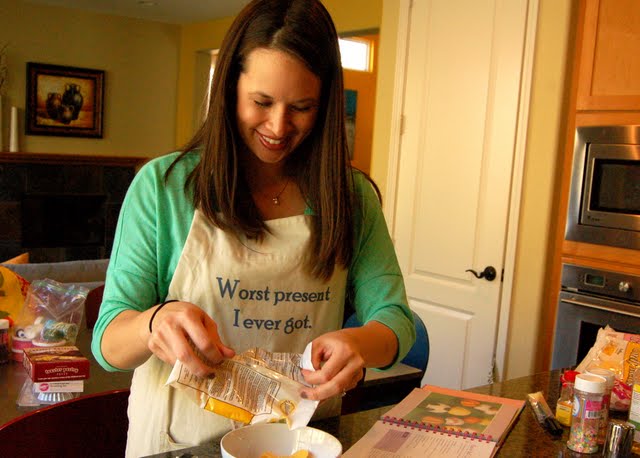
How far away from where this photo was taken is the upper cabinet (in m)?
2.53

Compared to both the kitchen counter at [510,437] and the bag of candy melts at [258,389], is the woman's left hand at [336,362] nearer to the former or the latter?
the bag of candy melts at [258,389]

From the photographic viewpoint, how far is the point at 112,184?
6.76m

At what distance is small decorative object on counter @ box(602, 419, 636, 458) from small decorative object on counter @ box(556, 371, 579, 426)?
13 cm

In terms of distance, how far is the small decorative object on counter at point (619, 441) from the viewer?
1168 millimetres

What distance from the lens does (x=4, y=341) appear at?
6.31 feet

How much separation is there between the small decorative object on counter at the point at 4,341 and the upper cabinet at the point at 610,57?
7.11 ft

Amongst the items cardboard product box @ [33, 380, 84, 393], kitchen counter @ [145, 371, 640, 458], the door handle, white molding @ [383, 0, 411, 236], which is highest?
white molding @ [383, 0, 411, 236]

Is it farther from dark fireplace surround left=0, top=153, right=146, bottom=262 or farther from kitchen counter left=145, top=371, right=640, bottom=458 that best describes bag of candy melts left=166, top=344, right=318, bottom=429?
dark fireplace surround left=0, top=153, right=146, bottom=262

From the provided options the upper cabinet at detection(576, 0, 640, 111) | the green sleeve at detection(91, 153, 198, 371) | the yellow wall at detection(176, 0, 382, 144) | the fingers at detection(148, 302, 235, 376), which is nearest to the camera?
the fingers at detection(148, 302, 235, 376)

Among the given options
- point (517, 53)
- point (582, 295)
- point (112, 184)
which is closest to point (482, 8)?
point (517, 53)

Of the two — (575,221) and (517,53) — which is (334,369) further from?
(517,53)

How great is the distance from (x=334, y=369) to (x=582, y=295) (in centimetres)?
201

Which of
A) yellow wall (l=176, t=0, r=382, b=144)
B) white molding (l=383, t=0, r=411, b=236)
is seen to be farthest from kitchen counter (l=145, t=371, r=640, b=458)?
yellow wall (l=176, t=0, r=382, b=144)

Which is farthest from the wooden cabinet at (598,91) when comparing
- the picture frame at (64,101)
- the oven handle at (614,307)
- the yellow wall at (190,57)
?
the picture frame at (64,101)
